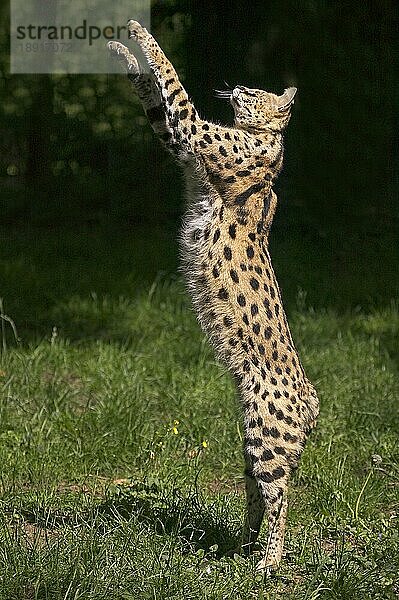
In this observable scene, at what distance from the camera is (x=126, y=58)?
15.2ft

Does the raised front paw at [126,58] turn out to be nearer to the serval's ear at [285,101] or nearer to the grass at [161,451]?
the serval's ear at [285,101]

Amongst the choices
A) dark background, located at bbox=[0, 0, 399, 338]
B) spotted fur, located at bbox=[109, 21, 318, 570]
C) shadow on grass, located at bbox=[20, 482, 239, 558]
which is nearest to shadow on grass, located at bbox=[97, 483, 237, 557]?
shadow on grass, located at bbox=[20, 482, 239, 558]

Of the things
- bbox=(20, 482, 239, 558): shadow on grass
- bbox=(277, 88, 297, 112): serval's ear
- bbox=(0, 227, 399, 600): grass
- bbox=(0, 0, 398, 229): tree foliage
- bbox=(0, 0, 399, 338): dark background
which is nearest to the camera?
bbox=(0, 227, 399, 600): grass

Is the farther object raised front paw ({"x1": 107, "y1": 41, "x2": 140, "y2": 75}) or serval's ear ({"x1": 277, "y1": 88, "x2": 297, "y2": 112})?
serval's ear ({"x1": 277, "y1": 88, "x2": 297, "y2": 112})

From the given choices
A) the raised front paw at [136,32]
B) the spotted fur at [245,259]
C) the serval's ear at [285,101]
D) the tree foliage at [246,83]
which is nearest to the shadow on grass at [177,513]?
the spotted fur at [245,259]

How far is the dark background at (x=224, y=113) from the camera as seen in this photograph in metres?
11.9

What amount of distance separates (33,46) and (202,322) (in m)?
8.31

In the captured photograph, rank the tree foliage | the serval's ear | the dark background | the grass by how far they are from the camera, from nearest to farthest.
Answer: the grass, the serval's ear, the dark background, the tree foliage

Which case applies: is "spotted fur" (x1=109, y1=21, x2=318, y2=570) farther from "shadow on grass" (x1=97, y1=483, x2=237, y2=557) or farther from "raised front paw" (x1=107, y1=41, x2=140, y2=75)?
"shadow on grass" (x1=97, y1=483, x2=237, y2=557)

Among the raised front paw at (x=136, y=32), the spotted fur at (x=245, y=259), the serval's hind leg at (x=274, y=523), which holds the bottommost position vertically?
the serval's hind leg at (x=274, y=523)

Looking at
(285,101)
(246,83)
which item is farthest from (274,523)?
(246,83)

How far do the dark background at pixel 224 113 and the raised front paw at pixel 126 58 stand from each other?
6747 mm

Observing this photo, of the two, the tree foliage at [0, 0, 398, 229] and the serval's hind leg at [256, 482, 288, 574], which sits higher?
the tree foliage at [0, 0, 398, 229]

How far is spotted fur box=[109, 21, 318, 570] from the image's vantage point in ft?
15.3
